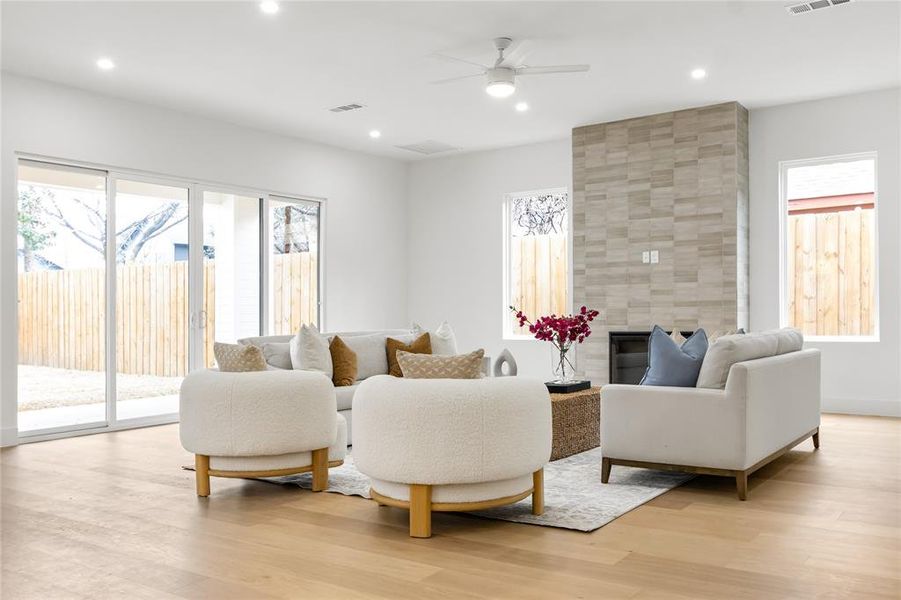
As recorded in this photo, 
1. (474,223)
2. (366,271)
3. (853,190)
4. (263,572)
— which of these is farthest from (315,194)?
(263,572)

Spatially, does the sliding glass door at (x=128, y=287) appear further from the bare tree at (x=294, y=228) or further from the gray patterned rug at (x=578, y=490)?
the gray patterned rug at (x=578, y=490)

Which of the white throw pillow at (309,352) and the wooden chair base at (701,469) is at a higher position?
the white throw pillow at (309,352)

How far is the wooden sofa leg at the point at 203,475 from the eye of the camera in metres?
4.16

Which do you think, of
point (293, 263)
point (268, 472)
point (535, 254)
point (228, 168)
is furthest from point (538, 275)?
point (268, 472)

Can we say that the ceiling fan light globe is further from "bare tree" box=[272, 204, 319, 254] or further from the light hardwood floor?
"bare tree" box=[272, 204, 319, 254]

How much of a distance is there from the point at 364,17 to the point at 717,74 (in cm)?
302

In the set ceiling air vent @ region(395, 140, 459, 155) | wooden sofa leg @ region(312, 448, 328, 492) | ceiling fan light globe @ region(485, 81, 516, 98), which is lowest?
wooden sofa leg @ region(312, 448, 328, 492)

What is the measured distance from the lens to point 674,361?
4.32 metres

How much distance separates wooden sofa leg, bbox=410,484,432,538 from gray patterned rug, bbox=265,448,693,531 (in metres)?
0.42

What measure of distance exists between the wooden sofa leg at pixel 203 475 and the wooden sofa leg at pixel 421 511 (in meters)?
1.41

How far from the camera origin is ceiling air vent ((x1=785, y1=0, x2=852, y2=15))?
4844mm

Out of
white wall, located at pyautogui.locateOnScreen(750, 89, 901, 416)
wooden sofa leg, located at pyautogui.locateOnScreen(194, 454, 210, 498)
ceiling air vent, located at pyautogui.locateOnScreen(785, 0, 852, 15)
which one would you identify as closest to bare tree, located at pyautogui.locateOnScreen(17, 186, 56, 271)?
wooden sofa leg, located at pyautogui.locateOnScreen(194, 454, 210, 498)

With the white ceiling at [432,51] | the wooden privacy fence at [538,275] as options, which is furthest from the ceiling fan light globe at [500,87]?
the wooden privacy fence at [538,275]

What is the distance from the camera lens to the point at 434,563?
2.98 m
